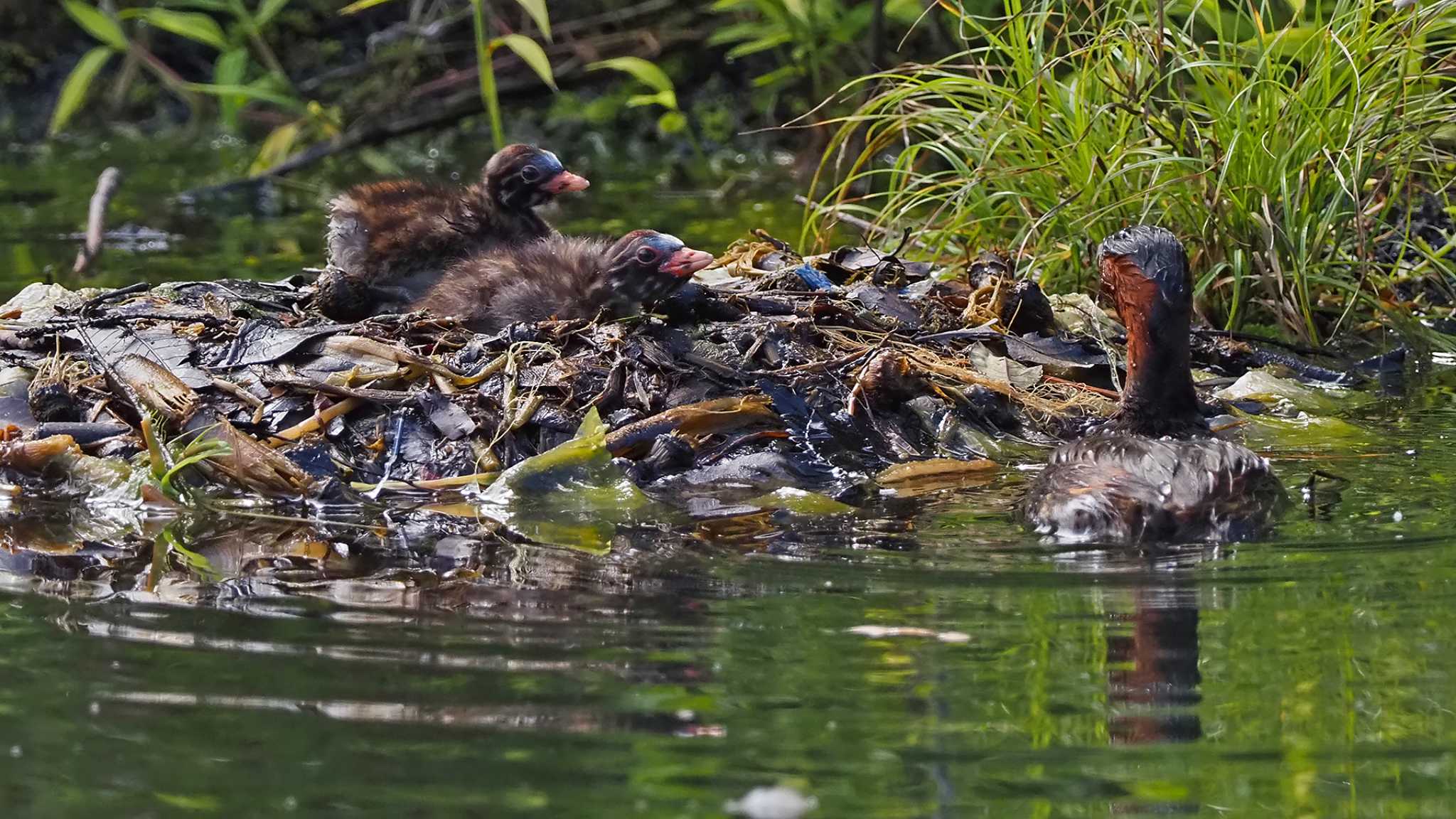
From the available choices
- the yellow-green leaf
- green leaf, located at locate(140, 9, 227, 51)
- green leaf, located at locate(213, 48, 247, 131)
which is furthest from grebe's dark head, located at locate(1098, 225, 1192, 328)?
the yellow-green leaf

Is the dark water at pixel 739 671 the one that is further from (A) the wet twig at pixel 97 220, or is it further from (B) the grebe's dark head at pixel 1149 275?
(A) the wet twig at pixel 97 220

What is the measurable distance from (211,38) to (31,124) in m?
5.01

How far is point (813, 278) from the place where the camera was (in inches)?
242

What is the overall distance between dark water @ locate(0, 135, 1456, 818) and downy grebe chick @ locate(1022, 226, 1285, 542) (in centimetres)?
12

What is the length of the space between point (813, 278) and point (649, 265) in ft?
2.69

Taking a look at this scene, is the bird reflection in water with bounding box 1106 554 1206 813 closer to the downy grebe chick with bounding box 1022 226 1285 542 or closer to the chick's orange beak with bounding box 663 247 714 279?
the downy grebe chick with bounding box 1022 226 1285 542

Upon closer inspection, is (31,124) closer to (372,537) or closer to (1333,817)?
(372,537)

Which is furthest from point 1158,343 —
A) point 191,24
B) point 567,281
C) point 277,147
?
point 277,147

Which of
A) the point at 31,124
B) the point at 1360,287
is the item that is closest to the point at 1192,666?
the point at 1360,287

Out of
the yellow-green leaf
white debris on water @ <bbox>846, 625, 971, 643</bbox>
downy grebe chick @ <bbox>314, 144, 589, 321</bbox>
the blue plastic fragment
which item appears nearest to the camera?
white debris on water @ <bbox>846, 625, 971, 643</bbox>

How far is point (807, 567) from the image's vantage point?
4.04 m

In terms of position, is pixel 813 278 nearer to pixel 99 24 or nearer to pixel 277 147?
pixel 99 24

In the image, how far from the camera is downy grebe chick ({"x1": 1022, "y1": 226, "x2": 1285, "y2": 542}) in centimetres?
428

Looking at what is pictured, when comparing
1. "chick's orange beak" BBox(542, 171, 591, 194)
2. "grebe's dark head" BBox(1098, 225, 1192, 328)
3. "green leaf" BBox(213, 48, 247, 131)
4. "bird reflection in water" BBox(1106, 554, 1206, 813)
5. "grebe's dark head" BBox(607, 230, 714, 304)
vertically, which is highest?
"green leaf" BBox(213, 48, 247, 131)
